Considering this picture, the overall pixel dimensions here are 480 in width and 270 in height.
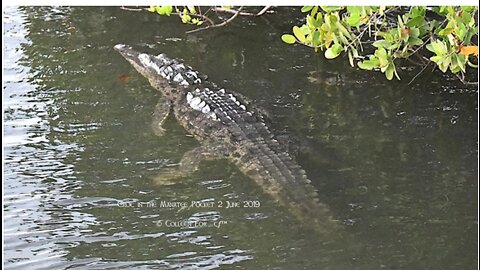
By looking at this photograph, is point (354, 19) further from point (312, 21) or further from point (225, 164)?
point (225, 164)

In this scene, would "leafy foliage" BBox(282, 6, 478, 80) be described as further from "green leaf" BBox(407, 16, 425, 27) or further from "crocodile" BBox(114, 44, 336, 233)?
"crocodile" BBox(114, 44, 336, 233)

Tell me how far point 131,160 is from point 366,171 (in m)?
1.32

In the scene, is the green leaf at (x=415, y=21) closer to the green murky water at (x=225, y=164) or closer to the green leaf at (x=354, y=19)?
the green leaf at (x=354, y=19)

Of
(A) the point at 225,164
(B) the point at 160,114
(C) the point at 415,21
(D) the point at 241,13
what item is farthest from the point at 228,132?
(D) the point at 241,13

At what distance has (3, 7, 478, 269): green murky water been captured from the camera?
3420mm

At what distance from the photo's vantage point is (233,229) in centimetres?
357

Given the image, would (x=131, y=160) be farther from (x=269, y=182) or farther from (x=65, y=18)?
(x=65, y=18)

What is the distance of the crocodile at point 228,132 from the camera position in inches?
148

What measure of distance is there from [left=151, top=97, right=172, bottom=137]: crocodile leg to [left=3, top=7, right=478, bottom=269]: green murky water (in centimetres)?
4

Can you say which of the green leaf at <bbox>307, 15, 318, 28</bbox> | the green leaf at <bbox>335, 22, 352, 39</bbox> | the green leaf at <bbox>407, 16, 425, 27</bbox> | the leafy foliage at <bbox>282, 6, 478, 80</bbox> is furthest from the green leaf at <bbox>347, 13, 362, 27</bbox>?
the green leaf at <bbox>407, 16, 425, 27</bbox>

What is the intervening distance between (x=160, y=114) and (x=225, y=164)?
73cm

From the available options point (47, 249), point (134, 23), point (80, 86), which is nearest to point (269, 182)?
point (47, 249)

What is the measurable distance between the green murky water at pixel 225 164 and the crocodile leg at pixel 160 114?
43mm

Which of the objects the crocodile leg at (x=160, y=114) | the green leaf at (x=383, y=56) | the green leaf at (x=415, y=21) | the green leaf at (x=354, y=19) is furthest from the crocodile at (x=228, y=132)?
the green leaf at (x=415, y=21)
